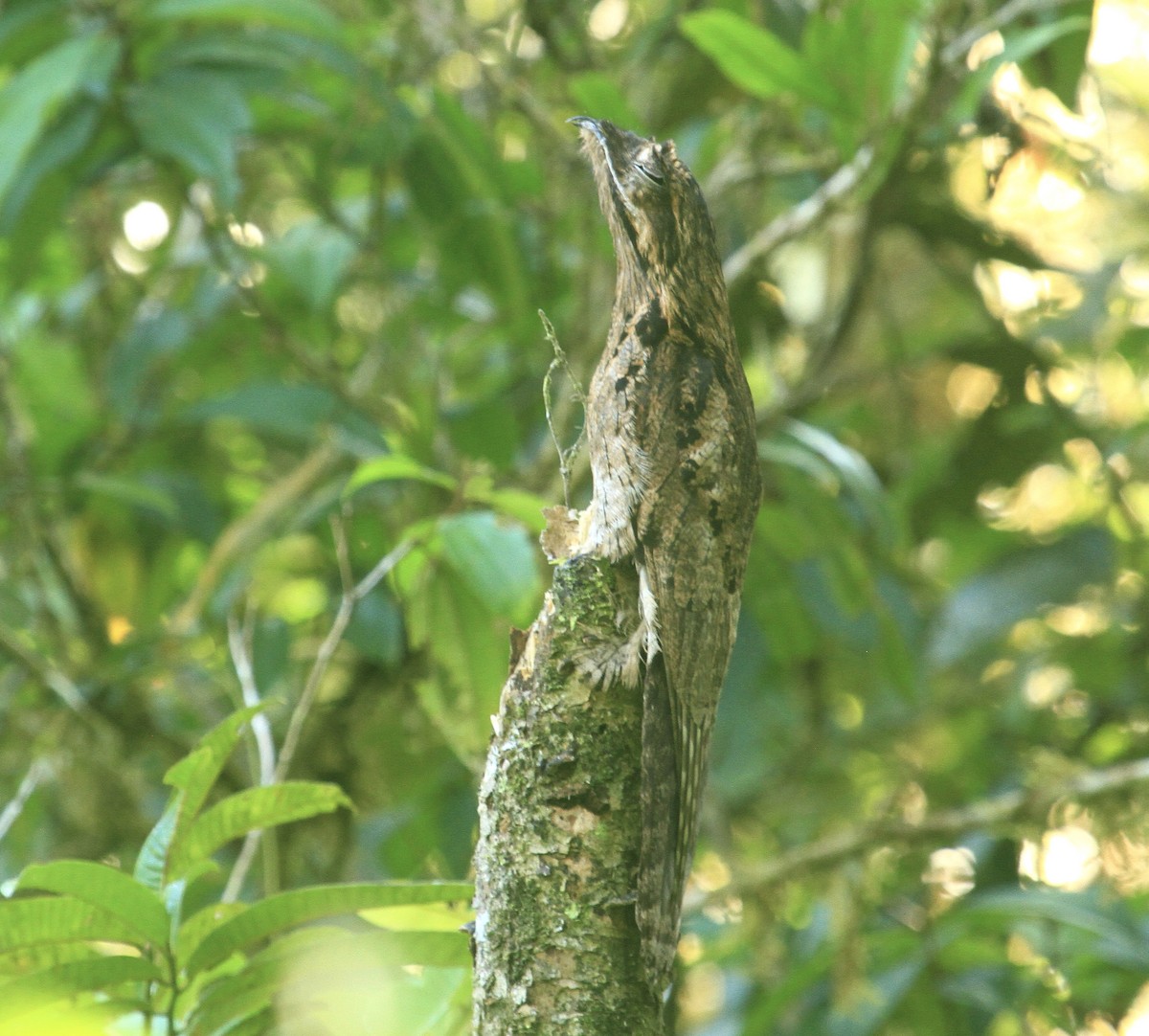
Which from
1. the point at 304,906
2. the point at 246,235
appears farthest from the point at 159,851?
the point at 246,235

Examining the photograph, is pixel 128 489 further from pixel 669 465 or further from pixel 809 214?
pixel 669 465

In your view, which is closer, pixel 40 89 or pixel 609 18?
pixel 40 89

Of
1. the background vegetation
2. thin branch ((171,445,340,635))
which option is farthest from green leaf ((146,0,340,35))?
thin branch ((171,445,340,635))

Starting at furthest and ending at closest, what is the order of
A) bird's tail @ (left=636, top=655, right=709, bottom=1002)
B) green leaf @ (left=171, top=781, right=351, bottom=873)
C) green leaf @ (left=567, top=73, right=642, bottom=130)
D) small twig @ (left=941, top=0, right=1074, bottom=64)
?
1. green leaf @ (left=567, top=73, right=642, bottom=130)
2. small twig @ (left=941, top=0, right=1074, bottom=64)
3. green leaf @ (left=171, top=781, right=351, bottom=873)
4. bird's tail @ (left=636, top=655, right=709, bottom=1002)

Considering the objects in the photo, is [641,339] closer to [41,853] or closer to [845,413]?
[845,413]

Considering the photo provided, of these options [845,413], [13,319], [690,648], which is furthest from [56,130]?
[845,413]

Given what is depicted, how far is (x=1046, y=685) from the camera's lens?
15.7 feet

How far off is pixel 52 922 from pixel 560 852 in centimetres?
A: 66

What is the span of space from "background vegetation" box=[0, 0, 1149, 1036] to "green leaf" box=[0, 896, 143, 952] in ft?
2.96

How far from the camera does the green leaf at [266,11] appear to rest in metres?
3.21

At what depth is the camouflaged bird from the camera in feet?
5.98

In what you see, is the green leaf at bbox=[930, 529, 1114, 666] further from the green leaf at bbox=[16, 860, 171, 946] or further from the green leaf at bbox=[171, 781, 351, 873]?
the green leaf at bbox=[16, 860, 171, 946]

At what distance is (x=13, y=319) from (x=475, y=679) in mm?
2804

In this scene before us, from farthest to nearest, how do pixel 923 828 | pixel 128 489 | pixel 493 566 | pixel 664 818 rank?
pixel 128 489 < pixel 923 828 < pixel 493 566 < pixel 664 818
